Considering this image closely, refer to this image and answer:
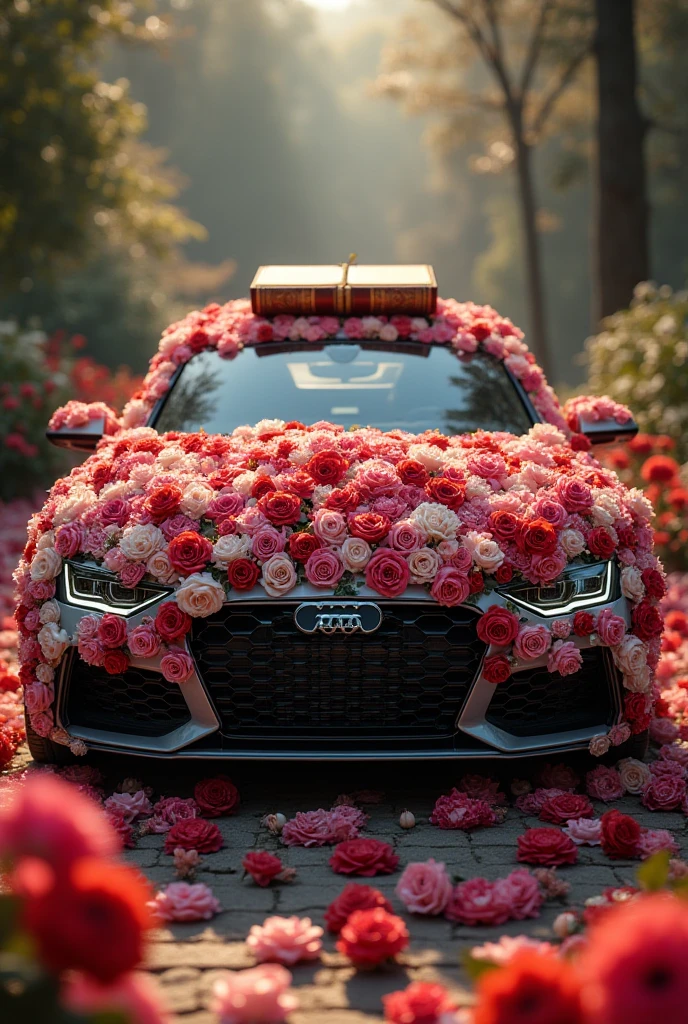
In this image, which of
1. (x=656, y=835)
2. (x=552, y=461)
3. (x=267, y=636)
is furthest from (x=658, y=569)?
(x=267, y=636)

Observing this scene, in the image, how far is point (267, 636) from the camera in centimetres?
379

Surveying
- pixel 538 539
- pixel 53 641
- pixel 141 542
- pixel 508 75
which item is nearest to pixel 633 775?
pixel 538 539

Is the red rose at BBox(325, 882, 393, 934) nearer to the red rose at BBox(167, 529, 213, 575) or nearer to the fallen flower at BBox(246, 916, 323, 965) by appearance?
the fallen flower at BBox(246, 916, 323, 965)

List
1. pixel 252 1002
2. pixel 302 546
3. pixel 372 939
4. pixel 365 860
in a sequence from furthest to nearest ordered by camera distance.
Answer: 1. pixel 302 546
2. pixel 365 860
3. pixel 372 939
4. pixel 252 1002

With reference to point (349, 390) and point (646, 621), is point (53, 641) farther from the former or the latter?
point (349, 390)

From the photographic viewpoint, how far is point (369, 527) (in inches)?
153

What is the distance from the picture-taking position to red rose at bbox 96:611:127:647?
380 cm

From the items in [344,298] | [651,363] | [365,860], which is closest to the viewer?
[365,860]

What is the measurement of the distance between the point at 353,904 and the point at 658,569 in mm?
1808

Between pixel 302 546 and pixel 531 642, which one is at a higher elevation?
pixel 302 546

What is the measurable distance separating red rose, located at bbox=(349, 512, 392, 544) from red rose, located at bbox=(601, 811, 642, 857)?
1.06 metres

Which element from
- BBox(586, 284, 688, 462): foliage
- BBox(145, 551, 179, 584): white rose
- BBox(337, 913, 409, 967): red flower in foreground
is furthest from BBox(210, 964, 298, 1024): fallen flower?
BBox(586, 284, 688, 462): foliage

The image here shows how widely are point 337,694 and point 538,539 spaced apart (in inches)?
30.7

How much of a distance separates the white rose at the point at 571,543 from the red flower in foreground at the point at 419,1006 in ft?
5.98
